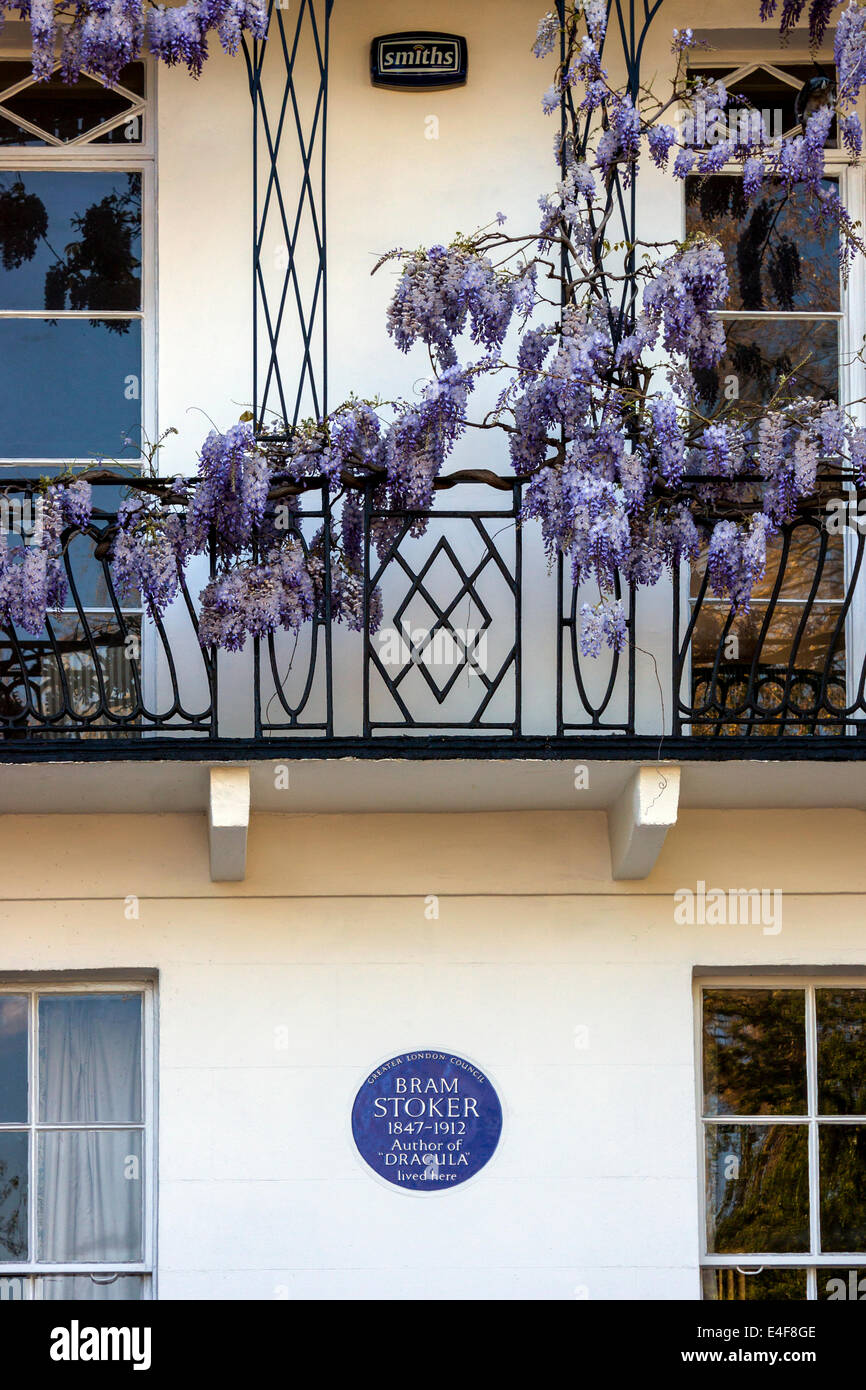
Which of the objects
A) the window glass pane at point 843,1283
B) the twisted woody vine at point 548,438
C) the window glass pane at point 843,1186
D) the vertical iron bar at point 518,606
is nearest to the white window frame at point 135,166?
the twisted woody vine at point 548,438

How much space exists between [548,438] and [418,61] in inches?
67.2

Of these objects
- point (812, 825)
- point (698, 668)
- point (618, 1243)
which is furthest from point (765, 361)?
point (618, 1243)

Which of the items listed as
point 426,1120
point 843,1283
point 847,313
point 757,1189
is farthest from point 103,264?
point 843,1283

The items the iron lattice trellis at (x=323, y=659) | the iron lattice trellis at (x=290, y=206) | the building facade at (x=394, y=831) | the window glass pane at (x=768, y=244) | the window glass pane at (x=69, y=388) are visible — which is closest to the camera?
the iron lattice trellis at (x=323, y=659)

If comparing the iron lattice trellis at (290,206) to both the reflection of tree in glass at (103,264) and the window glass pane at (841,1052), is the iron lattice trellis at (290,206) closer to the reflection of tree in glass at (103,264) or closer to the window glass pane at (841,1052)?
the reflection of tree in glass at (103,264)

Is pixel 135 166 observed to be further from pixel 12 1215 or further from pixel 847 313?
pixel 12 1215

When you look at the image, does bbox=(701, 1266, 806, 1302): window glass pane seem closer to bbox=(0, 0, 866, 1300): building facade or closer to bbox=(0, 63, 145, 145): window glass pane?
bbox=(0, 0, 866, 1300): building facade

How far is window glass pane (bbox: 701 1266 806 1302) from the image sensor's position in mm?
6406

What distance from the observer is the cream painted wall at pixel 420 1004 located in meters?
6.27

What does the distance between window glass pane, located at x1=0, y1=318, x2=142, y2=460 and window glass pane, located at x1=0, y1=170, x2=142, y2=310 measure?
0.11m

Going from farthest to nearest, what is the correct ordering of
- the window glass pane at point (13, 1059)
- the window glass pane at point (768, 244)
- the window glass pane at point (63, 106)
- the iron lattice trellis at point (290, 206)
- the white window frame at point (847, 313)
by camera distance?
the window glass pane at point (63, 106), the window glass pane at point (768, 244), the white window frame at point (847, 313), the iron lattice trellis at point (290, 206), the window glass pane at point (13, 1059)

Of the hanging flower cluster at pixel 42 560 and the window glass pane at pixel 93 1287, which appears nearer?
the hanging flower cluster at pixel 42 560

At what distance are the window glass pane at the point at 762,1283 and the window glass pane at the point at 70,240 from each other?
4.25 metres
